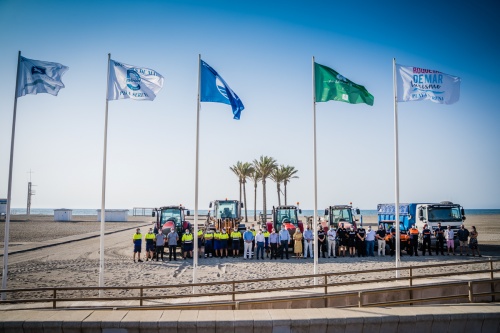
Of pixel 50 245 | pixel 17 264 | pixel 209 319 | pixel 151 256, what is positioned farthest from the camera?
pixel 50 245

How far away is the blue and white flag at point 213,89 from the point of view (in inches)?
484

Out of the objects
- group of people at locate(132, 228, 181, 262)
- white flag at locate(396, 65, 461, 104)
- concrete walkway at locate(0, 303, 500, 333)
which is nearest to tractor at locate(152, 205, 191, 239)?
group of people at locate(132, 228, 181, 262)

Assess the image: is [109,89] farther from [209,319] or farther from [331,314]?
[331,314]

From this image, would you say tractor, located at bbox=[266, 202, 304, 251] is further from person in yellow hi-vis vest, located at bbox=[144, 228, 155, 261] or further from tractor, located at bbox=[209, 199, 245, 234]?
person in yellow hi-vis vest, located at bbox=[144, 228, 155, 261]

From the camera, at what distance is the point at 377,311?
7.97 m

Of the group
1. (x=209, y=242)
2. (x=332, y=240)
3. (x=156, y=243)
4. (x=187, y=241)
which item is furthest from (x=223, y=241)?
(x=332, y=240)

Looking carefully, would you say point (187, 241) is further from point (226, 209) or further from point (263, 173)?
point (263, 173)

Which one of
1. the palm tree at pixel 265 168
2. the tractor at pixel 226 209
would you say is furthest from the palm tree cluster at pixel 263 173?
the tractor at pixel 226 209

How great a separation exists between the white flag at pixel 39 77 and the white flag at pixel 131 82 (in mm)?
1914

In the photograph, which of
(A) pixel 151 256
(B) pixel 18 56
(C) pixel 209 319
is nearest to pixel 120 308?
(C) pixel 209 319

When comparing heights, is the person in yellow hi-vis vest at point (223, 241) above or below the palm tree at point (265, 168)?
below

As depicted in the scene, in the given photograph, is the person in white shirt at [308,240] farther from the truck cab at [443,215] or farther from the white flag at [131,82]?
the white flag at [131,82]

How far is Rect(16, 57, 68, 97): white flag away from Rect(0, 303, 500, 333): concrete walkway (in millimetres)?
7539

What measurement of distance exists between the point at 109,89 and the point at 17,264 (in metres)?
12.5
